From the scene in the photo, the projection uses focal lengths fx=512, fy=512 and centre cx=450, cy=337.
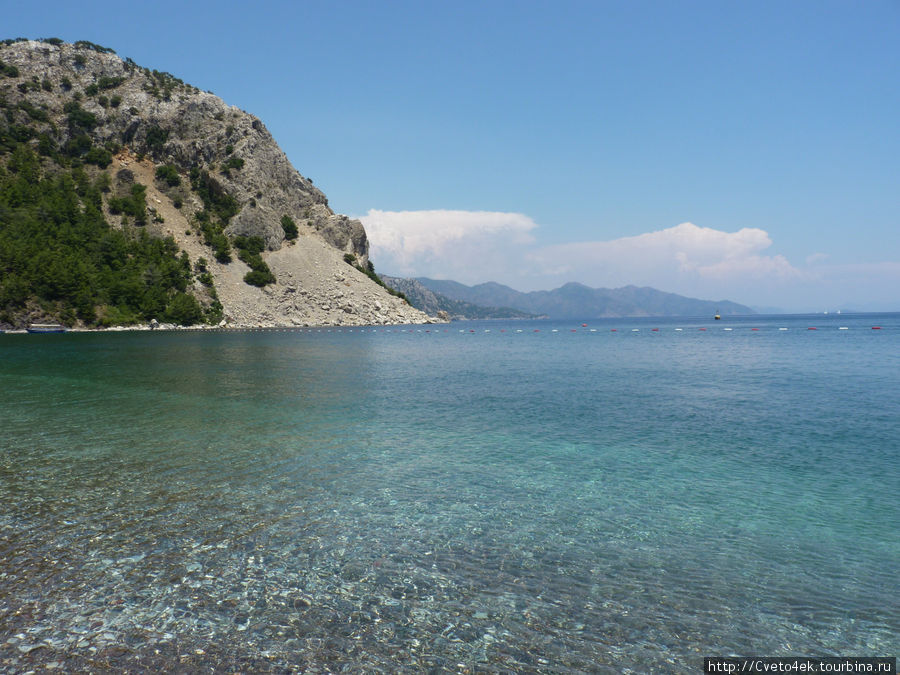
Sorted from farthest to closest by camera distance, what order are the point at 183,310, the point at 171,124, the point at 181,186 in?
the point at 171,124, the point at 181,186, the point at 183,310

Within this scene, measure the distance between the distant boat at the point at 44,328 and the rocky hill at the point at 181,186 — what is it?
1531 centimetres

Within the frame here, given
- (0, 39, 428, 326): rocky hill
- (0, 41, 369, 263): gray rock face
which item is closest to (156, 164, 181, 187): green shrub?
(0, 39, 428, 326): rocky hill

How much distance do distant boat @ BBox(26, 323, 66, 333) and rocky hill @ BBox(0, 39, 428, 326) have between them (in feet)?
50.2

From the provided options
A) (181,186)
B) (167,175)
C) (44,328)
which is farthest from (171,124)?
(44,328)

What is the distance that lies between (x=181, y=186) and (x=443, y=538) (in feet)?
550

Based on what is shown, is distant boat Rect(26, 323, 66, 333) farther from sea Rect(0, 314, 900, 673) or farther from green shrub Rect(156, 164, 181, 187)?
sea Rect(0, 314, 900, 673)

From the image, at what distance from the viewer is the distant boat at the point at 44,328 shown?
9175 centimetres

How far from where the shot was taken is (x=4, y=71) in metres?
141

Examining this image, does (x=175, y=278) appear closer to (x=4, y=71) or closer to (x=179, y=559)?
(x=4, y=71)

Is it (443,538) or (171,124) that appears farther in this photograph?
(171,124)

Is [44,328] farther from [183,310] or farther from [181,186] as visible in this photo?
[181,186]

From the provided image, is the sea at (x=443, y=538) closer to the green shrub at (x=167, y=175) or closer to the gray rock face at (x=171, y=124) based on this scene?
the gray rock face at (x=171, y=124)

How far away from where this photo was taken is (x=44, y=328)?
303ft

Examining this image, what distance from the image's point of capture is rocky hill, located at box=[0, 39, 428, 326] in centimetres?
12838
